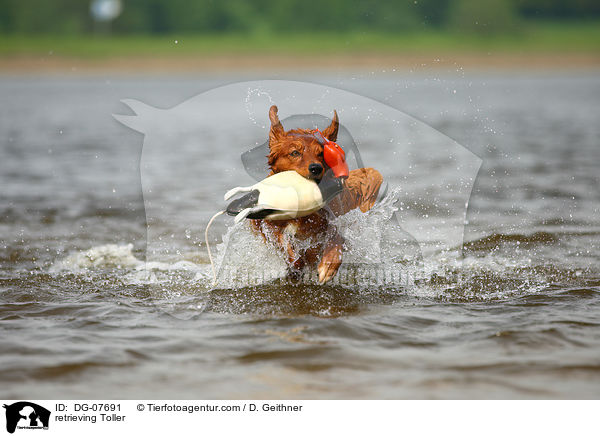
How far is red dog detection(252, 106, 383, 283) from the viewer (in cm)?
444

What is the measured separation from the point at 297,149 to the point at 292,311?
1.09 m

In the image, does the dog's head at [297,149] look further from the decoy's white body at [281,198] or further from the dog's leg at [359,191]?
the dog's leg at [359,191]

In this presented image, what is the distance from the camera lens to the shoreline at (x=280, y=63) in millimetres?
37812

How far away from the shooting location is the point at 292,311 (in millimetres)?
4750

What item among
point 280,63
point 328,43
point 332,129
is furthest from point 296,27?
point 332,129

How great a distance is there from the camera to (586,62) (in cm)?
4094

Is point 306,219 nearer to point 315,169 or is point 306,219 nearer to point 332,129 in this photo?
point 315,169

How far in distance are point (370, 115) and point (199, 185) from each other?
524 cm

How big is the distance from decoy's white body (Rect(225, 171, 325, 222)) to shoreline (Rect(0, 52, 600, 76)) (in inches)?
1264
